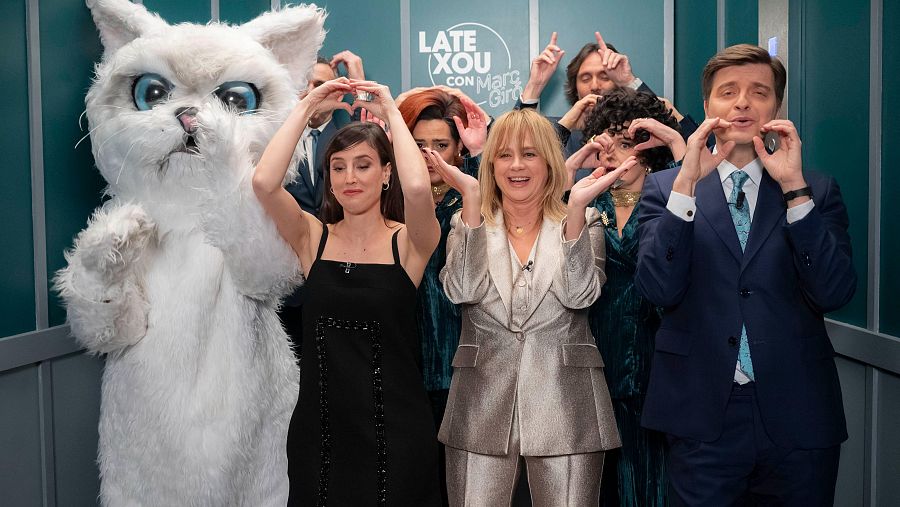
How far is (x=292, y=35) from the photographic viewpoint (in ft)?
8.85

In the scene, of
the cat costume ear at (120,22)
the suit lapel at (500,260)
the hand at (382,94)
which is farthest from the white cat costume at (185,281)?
the suit lapel at (500,260)

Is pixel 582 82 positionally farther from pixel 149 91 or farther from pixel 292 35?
pixel 149 91

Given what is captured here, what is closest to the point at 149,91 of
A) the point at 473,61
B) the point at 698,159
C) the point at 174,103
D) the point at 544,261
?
the point at 174,103

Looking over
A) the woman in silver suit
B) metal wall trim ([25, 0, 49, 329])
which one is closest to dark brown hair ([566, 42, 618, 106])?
the woman in silver suit

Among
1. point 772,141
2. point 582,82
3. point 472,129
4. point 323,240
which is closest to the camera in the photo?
point 772,141

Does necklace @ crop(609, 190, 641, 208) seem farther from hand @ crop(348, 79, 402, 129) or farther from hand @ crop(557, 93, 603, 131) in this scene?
hand @ crop(348, 79, 402, 129)

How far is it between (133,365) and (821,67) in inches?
98.8

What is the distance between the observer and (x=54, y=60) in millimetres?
2582

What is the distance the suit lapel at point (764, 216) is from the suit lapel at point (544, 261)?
525 mm

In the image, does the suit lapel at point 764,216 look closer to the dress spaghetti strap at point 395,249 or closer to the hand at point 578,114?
the dress spaghetti strap at point 395,249

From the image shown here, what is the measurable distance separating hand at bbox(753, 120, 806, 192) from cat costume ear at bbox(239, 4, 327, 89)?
1.49 m

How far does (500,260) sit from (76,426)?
60.7 inches

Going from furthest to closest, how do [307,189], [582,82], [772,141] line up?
[582,82], [307,189], [772,141]

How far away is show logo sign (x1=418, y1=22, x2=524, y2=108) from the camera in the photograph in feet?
14.7
